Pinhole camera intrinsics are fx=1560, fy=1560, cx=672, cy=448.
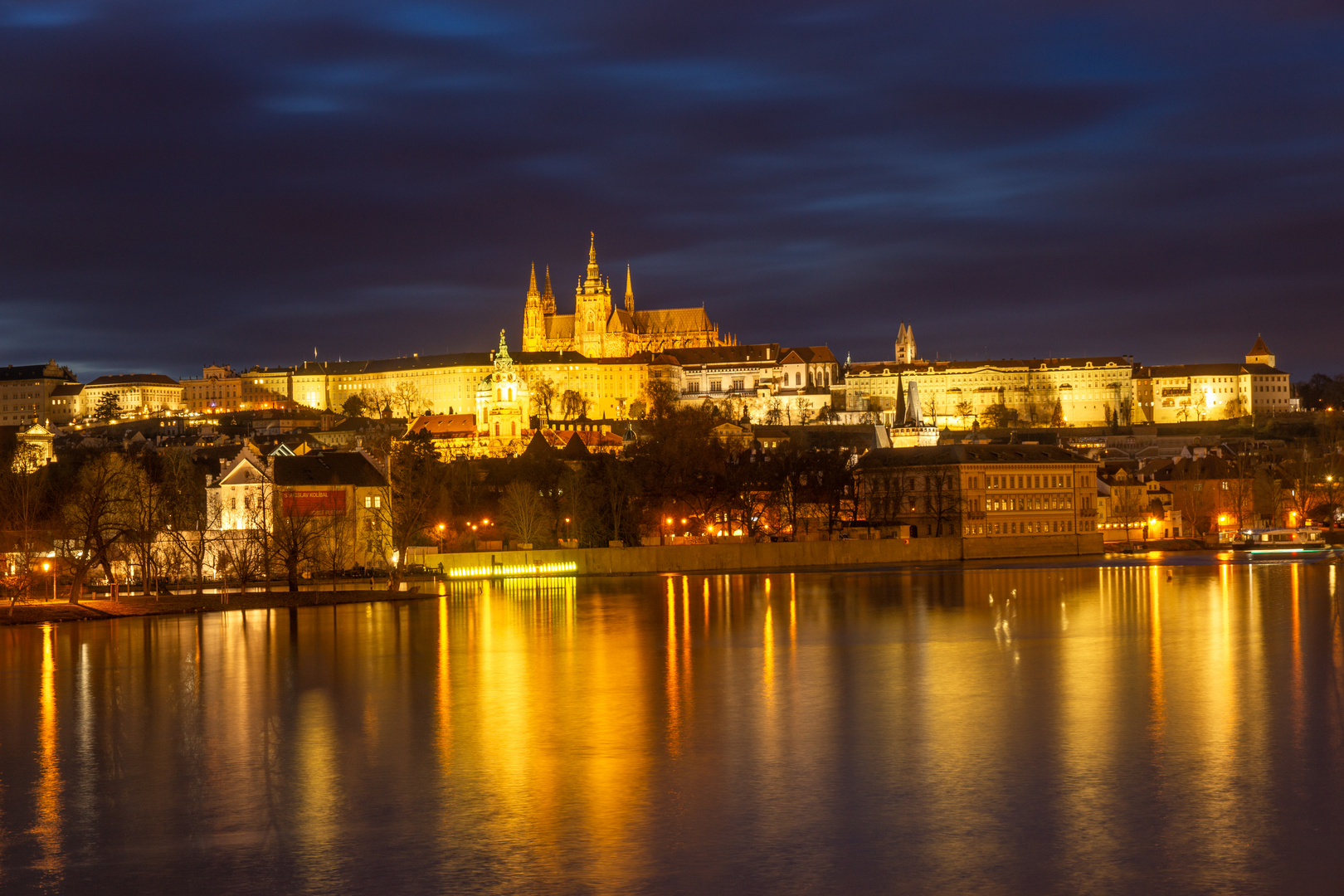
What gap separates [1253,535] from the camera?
8525 cm

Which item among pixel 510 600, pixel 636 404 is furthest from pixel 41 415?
pixel 510 600

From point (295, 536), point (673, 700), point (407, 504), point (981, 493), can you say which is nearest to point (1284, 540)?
point (981, 493)

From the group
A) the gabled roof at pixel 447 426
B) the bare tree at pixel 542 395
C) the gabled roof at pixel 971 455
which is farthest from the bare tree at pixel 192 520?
the bare tree at pixel 542 395

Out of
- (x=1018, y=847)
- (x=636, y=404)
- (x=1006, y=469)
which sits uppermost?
(x=636, y=404)

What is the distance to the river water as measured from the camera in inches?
571

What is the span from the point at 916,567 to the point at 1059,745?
47691 mm

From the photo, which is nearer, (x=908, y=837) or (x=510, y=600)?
(x=908, y=837)

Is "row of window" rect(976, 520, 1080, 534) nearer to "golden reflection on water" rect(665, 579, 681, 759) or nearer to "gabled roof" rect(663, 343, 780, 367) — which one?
"golden reflection on water" rect(665, 579, 681, 759)

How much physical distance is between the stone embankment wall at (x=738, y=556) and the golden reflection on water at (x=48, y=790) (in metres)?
36.0

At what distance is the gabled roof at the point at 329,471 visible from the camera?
200 ft

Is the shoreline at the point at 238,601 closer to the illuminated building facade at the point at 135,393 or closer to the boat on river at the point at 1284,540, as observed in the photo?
the boat on river at the point at 1284,540

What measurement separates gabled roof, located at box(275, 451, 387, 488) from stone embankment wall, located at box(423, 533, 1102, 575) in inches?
164

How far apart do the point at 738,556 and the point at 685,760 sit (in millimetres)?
48645

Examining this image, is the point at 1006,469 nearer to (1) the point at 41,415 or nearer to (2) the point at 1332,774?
(2) the point at 1332,774
